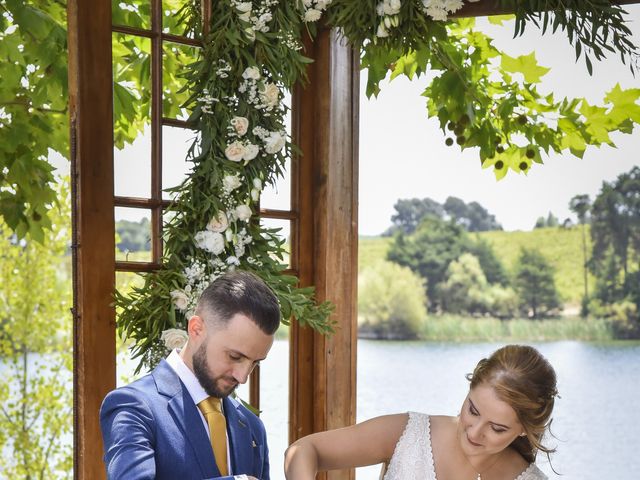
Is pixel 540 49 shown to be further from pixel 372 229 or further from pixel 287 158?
pixel 287 158

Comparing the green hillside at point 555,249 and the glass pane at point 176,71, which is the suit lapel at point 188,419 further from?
the green hillside at point 555,249

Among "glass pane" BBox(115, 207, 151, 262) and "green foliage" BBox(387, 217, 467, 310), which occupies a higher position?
"glass pane" BBox(115, 207, 151, 262)

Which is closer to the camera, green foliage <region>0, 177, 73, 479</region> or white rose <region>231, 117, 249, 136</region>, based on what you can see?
white rose <region>231, 117, 249, 136</region>

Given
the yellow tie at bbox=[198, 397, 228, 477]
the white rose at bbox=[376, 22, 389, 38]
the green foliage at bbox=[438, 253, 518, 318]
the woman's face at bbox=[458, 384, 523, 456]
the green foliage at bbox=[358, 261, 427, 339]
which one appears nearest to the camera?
the yellow tie at bbox=[198, 397, 228, 477]

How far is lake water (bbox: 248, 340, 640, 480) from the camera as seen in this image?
8.52 m

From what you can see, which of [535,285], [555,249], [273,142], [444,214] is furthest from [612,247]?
[273,142]

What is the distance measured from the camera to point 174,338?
2627 millimetres

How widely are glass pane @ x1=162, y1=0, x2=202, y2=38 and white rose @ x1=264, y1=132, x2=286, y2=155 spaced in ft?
1.26

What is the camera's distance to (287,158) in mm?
3145

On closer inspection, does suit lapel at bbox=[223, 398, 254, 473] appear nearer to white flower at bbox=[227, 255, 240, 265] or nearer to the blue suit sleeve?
the blue suit sleeve

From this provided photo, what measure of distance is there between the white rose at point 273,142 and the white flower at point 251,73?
0.61 feet

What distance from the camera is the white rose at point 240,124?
2805 mm

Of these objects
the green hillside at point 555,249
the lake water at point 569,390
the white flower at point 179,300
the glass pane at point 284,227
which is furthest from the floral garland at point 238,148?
the green hillside at point 555,249

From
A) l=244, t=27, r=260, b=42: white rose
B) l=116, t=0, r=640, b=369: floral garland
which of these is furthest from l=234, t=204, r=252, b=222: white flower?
l=244, t=27, r=260, b=42: white rose
